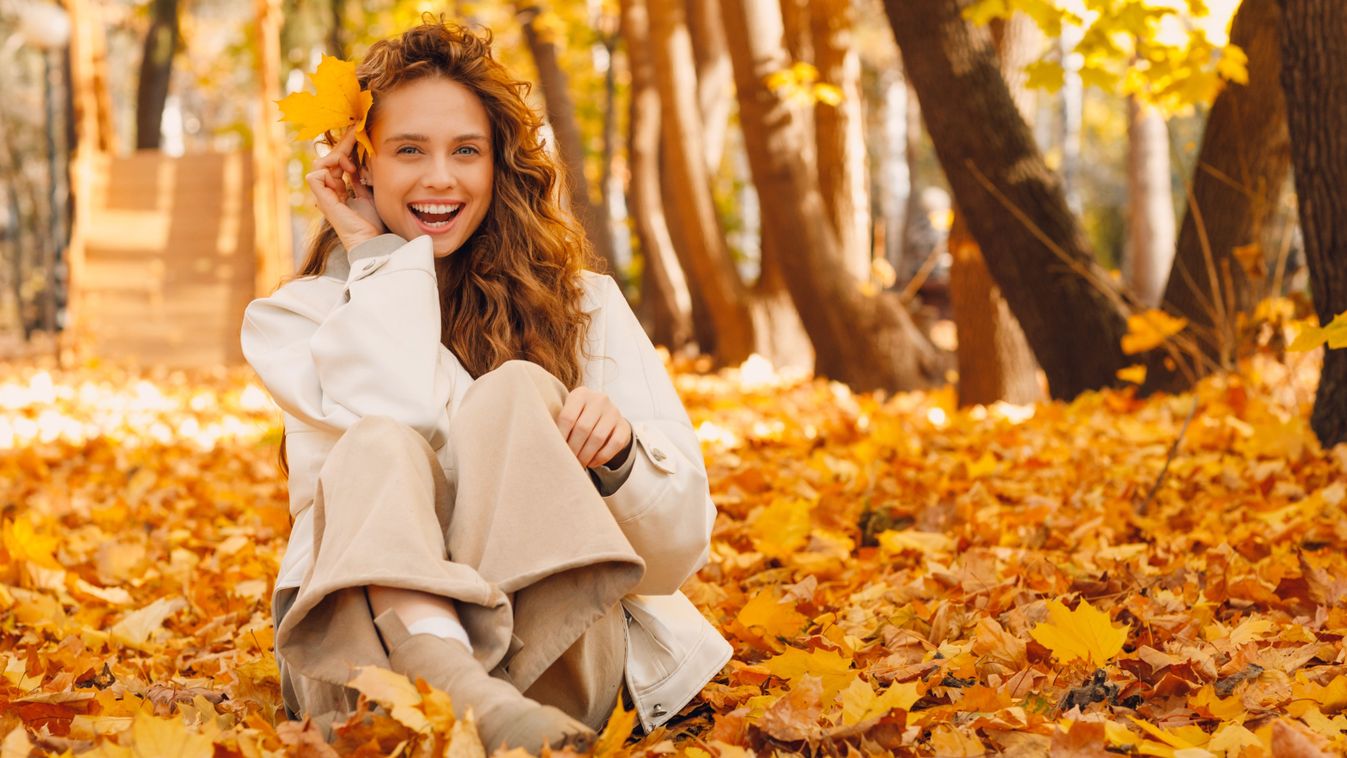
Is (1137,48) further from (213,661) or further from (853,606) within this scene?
(213,661)

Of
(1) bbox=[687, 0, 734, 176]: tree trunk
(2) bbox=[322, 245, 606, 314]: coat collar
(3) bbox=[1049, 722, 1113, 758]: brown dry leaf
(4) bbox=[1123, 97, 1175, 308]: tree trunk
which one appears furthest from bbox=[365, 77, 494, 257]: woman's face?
(4) bbox=[1123, 97, 1175, 308]: tree trunk

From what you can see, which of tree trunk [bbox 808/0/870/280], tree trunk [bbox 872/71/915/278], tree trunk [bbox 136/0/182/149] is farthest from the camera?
→ tree trunk [bbox 872/71/915/278]

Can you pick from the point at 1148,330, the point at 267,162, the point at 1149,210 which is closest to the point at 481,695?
the point at 1148,330

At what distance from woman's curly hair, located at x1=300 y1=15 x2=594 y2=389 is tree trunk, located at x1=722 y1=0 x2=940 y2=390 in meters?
5.69

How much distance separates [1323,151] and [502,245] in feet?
8.72

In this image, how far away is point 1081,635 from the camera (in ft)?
7.67

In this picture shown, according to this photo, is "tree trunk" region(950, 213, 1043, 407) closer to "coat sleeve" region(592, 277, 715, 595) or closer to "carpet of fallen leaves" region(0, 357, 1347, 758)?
"carpet of fallen leaves" region(0, 357, 1347, 758)

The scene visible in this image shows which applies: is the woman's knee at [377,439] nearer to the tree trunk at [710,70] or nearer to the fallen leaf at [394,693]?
the fallen leaf at [394,693]

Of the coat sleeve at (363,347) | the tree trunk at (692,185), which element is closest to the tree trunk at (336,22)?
the tree trunk at (692,185)

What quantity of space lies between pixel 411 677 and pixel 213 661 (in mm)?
1247

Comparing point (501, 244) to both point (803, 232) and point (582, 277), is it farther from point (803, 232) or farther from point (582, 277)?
point (803, 232)

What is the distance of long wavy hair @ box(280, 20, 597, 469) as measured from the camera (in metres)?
2.55

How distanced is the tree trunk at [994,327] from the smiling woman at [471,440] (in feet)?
15.9

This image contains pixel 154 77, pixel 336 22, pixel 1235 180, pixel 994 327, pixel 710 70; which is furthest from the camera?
pixel 154 77
